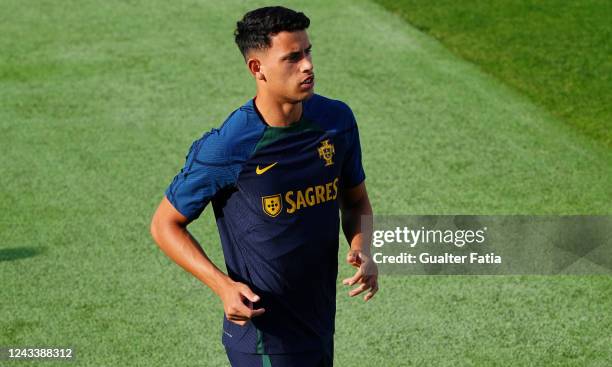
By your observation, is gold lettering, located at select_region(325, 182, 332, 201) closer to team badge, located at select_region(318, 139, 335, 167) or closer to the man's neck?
team badge, located at select_region(318, 139, 335, 167)

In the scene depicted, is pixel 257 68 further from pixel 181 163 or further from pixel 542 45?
pixel 542 45

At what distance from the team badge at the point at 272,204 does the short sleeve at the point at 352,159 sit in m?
0.39

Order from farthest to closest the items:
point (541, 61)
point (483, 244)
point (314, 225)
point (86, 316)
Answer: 1. point (541, 61)
2. point (483, 244)
3. point (86, 316)
4. point (314, 225)

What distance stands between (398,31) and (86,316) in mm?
6773

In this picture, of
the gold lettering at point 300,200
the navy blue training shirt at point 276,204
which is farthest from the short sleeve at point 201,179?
the gold lettering at point 300,200

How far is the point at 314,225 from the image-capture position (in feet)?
14.9

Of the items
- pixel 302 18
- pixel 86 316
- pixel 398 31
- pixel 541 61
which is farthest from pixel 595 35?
pixel 302 18

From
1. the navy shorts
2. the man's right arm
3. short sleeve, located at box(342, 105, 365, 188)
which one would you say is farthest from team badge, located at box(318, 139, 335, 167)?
the navy shorts

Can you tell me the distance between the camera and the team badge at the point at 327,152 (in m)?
4.55

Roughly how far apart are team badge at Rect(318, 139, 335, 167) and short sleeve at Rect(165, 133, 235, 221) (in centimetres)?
38

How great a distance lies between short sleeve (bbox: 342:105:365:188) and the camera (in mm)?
4695

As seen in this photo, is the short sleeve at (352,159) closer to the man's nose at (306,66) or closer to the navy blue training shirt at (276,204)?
the navy blue training shirt at (276,204)

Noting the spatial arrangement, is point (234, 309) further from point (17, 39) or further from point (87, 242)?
point (17, 39)

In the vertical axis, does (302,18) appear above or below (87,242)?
above
